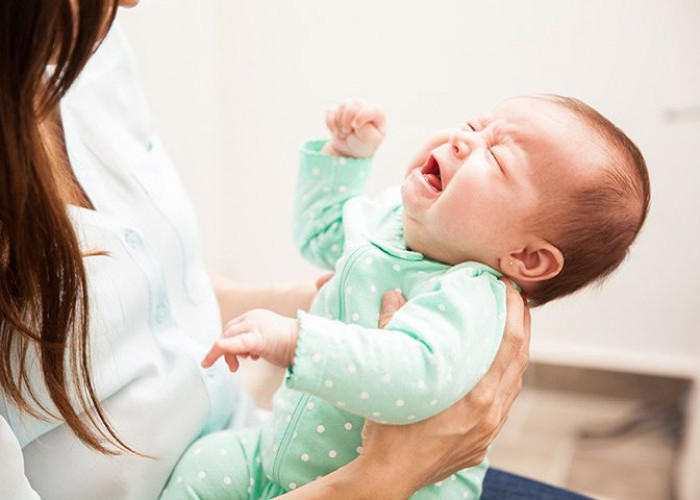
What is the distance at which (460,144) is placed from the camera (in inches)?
33.5

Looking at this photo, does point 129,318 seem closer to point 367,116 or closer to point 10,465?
point 10,465

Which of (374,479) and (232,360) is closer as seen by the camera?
(232,360)

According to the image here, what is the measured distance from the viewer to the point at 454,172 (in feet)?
2.77

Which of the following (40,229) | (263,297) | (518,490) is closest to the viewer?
(40,229)

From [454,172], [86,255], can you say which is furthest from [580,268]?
[86,255]

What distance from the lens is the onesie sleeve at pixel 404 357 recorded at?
2.23 feet

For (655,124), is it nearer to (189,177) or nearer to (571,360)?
(571,360)

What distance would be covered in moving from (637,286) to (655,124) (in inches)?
18.0

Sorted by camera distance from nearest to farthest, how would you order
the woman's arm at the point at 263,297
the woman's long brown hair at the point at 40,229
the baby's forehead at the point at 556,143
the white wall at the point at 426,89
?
the woman's long brown hair at the point at 40,229
the baby's forehead at the point at 556,143
the woman's arm at the point at 263,297
the white wall at the point at 426,89

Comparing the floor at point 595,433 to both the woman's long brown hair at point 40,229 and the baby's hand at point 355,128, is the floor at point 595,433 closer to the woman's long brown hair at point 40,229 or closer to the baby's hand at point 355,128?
the baby's hand at point 355,128

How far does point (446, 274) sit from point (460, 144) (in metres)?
0.14

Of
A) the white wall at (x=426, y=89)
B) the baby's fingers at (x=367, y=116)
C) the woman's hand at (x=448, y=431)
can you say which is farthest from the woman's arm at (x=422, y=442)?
the white wall at (x=426, y=89)

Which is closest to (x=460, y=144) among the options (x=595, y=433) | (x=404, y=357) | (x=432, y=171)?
(x=432, y=171)

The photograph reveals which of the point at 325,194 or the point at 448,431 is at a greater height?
the point at 325,194
